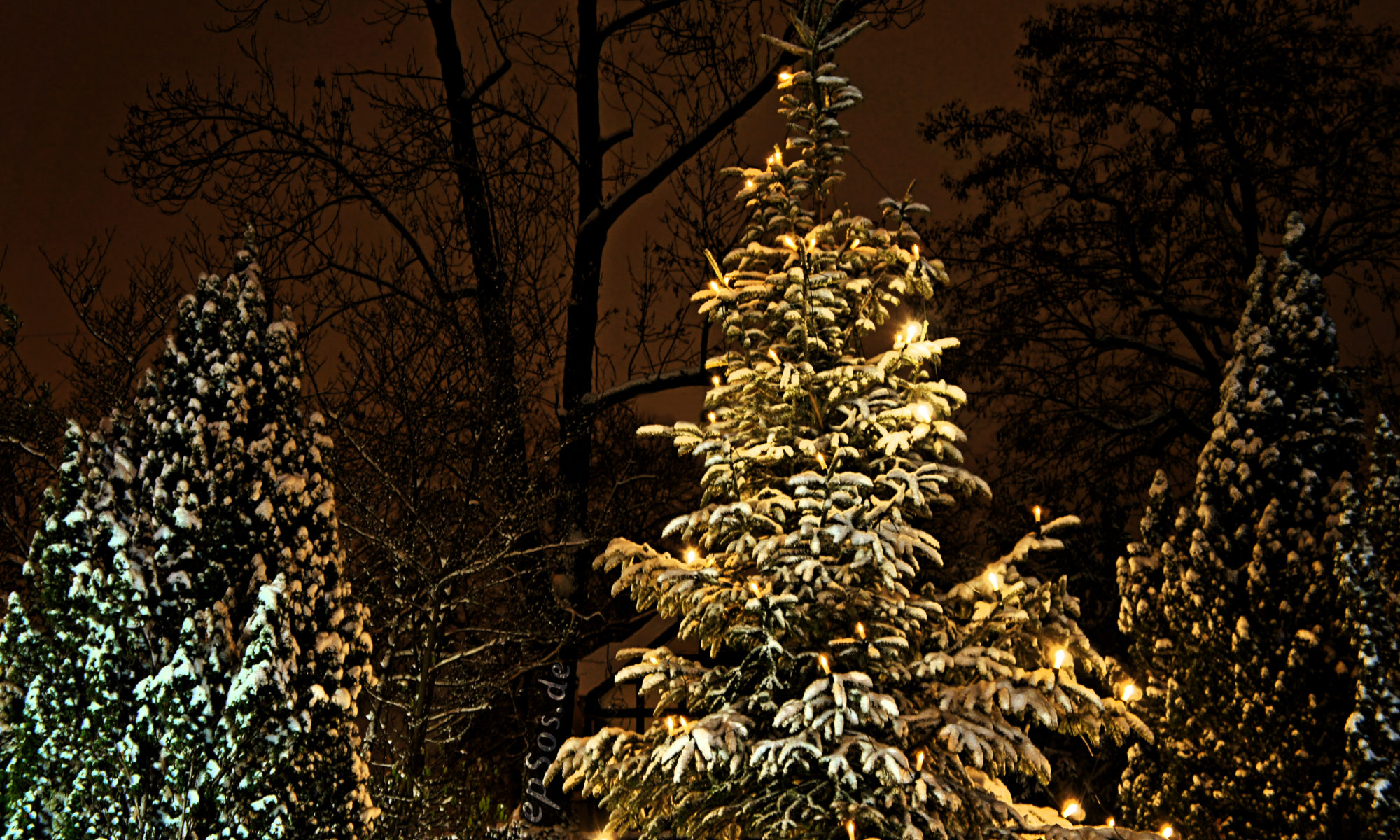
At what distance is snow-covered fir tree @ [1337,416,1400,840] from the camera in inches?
225

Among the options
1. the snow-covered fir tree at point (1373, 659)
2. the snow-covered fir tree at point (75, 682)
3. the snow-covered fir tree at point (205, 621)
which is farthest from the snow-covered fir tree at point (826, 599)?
the snow-covered fir tree at point (75, 682)

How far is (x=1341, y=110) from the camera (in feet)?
38.4

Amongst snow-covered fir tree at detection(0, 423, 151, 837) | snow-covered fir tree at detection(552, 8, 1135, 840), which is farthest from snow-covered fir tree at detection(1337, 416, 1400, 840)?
snow-covered fir tree at detection(0, 423, 151, 837)

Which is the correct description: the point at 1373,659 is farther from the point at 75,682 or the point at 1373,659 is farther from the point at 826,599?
the point at 75,682

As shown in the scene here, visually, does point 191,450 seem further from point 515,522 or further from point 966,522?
point 966,522

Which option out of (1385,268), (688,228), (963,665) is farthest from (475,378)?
(1385,268)

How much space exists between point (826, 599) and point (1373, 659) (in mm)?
3445

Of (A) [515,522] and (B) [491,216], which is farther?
(B) [491,216]

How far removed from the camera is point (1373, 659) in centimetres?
583

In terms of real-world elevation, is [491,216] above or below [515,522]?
above

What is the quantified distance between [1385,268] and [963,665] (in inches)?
434

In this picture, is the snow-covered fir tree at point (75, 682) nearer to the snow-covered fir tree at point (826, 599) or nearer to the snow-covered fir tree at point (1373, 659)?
the snow-covered fir tree at point (826, 599)

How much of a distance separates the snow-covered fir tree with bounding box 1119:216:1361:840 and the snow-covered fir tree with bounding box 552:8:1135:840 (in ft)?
6.39

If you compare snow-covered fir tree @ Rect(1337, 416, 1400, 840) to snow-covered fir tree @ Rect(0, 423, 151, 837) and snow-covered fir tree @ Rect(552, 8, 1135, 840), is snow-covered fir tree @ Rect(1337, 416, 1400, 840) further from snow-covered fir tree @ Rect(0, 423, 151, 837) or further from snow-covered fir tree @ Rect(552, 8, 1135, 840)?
snow-covered fir tree @ Rect(0, 423, 151, 837)
